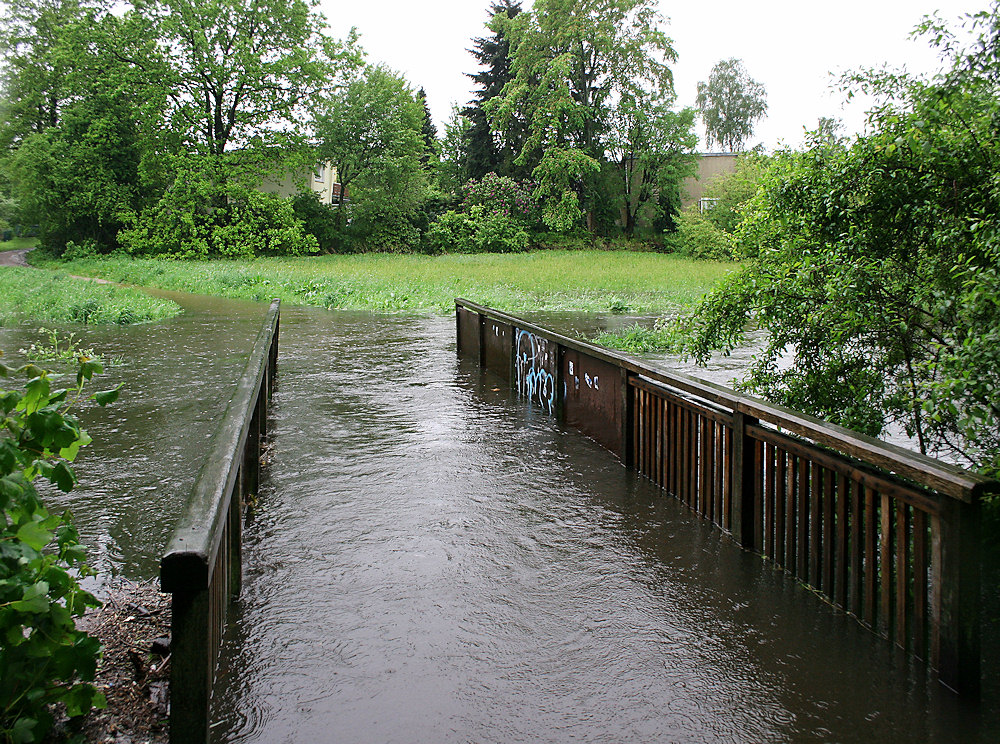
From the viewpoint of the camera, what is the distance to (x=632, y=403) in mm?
6438

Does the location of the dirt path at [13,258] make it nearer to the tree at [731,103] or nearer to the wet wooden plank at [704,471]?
the wet wooden plank at [704,471]

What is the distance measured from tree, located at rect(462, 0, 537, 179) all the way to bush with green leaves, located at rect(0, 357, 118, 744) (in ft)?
161

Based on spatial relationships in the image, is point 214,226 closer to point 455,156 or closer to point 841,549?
point 455,156

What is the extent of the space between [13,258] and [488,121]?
30.4 metres

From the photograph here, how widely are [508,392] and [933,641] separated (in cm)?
694

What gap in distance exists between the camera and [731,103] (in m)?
66.4

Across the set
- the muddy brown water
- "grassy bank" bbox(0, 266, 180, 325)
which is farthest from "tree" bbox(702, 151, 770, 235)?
the muddy brown water

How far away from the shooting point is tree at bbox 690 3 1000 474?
153 inches

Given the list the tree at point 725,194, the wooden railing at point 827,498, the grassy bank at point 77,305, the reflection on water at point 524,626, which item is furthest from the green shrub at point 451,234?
the reflection on water at point 524,626

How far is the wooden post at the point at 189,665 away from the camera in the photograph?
94.8 inches

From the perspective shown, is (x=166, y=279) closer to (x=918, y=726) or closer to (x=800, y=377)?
(x=800, y=377)

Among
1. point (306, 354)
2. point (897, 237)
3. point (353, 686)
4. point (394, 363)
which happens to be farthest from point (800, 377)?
point (306, 354)

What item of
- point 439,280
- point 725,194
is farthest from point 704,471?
point 725,194

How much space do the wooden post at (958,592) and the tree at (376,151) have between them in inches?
1775
